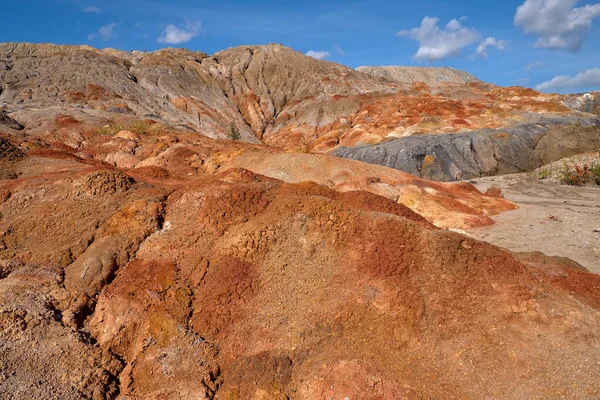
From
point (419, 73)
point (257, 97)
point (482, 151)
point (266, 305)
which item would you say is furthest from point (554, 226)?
point (419, 73)

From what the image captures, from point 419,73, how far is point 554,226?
154 meters

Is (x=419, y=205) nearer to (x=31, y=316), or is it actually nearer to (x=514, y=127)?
(x=31, y=316)

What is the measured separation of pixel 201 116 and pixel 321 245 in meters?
76.4

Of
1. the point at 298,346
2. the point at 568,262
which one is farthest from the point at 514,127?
the point at 298,346

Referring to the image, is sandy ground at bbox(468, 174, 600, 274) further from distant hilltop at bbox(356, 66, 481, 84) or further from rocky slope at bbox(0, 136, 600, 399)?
distant hilltop at bbox(356, 66, 481, 84)

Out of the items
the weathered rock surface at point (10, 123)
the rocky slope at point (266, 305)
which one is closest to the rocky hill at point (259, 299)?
the rocky slope at point (266, 305)

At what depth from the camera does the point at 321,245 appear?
46.4 ft

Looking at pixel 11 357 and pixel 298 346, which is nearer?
pixel 11 357

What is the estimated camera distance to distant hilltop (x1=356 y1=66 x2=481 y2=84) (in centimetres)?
16338

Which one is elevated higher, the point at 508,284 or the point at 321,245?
the point at 321,245

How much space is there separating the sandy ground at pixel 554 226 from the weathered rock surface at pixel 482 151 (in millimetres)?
17880

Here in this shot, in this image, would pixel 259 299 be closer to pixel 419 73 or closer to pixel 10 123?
pixel 10 123

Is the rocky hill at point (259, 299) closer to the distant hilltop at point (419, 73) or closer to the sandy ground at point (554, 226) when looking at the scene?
the sandy ground at point (554, 226)

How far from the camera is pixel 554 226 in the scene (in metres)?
28.0
